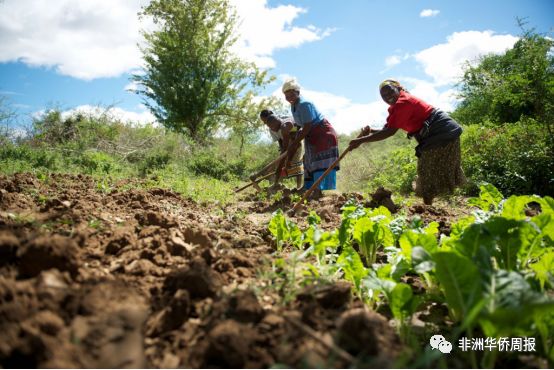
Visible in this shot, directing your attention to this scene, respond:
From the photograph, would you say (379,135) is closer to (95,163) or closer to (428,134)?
(428,134)

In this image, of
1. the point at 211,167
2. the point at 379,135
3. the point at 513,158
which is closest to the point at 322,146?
the point at 379,135

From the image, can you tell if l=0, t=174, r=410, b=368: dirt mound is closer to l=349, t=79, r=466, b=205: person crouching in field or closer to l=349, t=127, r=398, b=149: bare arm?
l=349, t=127, r=398, b=149: bare arm

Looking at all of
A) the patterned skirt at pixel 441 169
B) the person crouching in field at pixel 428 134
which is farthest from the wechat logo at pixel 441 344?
the patterned skirt at pixel 441 169

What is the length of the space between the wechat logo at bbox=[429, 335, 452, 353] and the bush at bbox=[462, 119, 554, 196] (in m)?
5.45

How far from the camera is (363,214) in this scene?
8.46 ft

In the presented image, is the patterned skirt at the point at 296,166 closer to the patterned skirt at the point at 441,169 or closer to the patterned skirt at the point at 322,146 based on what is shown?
the patterned skirt at the point at 322,146

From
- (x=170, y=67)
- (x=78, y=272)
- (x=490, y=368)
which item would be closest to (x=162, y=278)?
(x=78, y=272)

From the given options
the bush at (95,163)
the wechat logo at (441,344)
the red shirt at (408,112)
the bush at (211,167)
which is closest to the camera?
the wechat logo at (441,344)

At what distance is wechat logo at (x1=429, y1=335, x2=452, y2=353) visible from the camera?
139 centimetres

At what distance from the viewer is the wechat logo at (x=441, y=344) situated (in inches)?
54.8

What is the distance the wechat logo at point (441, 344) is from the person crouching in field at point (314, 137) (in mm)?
4060

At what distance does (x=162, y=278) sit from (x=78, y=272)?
35 centimetres

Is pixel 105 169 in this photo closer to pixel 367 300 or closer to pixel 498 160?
pixel 367 300

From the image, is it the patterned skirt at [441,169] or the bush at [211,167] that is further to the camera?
the bush at [211,167]
